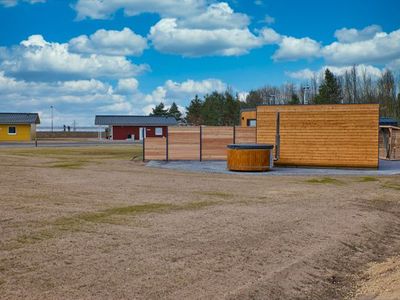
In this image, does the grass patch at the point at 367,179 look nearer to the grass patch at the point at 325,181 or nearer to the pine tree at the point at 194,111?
the grass patch at the point at 325,181

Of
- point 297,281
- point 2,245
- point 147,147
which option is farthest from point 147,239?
point 147,147

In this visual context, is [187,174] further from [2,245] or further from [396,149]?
[396,149]

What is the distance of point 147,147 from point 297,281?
23.3m

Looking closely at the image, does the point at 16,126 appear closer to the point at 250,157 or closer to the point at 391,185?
the point at 250,157

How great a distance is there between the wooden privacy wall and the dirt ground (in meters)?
9.36

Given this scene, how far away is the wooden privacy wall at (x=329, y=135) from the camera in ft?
80.8

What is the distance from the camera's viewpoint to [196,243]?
8562 millimetres

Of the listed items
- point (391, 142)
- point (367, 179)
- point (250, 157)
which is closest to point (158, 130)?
point (391, 142)

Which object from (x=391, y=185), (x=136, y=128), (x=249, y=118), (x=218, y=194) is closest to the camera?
(x=218, y=194)

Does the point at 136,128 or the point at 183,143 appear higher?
the point at 136,128

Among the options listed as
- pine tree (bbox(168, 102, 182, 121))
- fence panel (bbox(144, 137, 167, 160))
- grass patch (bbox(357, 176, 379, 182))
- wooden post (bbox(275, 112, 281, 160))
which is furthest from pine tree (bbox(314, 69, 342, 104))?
grass patch (bbox(357, 176, 379, 182))

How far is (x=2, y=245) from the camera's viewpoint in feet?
26.4

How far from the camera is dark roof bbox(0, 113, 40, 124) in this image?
222 ft

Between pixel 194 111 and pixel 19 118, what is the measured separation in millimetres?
32855
